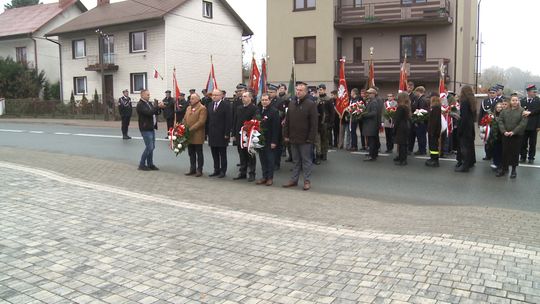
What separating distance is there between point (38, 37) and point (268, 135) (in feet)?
144

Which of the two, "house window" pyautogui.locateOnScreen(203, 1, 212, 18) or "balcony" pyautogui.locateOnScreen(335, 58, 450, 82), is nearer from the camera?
"balcony" pyautogui.locateOnScreen(335, 58, 450, 82)

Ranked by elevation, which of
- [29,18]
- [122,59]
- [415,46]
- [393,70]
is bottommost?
[393,70]

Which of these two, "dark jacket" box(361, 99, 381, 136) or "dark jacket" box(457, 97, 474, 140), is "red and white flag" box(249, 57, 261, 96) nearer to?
"dark jacket" box(361, 99, 381, 136)

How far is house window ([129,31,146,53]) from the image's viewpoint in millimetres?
38469

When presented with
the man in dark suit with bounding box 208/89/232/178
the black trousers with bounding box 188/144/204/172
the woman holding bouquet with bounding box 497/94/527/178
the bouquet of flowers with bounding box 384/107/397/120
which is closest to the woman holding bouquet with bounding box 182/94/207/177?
the black trousers with bounding box 188/144/204/172

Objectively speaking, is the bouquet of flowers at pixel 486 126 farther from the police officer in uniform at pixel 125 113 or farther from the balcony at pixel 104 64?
the balcony at pixel 104 64

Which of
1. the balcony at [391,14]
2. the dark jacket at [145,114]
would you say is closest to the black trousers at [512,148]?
the dark jacket at [145,114]

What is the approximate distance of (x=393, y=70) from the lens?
31.1 m

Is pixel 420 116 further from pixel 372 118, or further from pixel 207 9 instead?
pixel 207 9

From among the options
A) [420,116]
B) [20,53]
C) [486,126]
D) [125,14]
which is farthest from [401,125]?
[20,53]

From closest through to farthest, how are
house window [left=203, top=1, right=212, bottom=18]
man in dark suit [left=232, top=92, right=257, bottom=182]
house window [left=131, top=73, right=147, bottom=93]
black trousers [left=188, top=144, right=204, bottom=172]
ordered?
man in dark suit [left=232, top=92, right=257, bottom=182], black trousers [left=188, top=144, right=204, bottom=172], house window [left=131, top=73, right=147, bottom=93], house window [left=203, top=1, right=212, bottom=18]

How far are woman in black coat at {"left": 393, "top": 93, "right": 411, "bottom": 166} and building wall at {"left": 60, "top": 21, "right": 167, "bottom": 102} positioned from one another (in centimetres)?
2707

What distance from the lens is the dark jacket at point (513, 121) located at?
1059 cm

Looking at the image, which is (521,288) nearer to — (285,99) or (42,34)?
(285,99)
